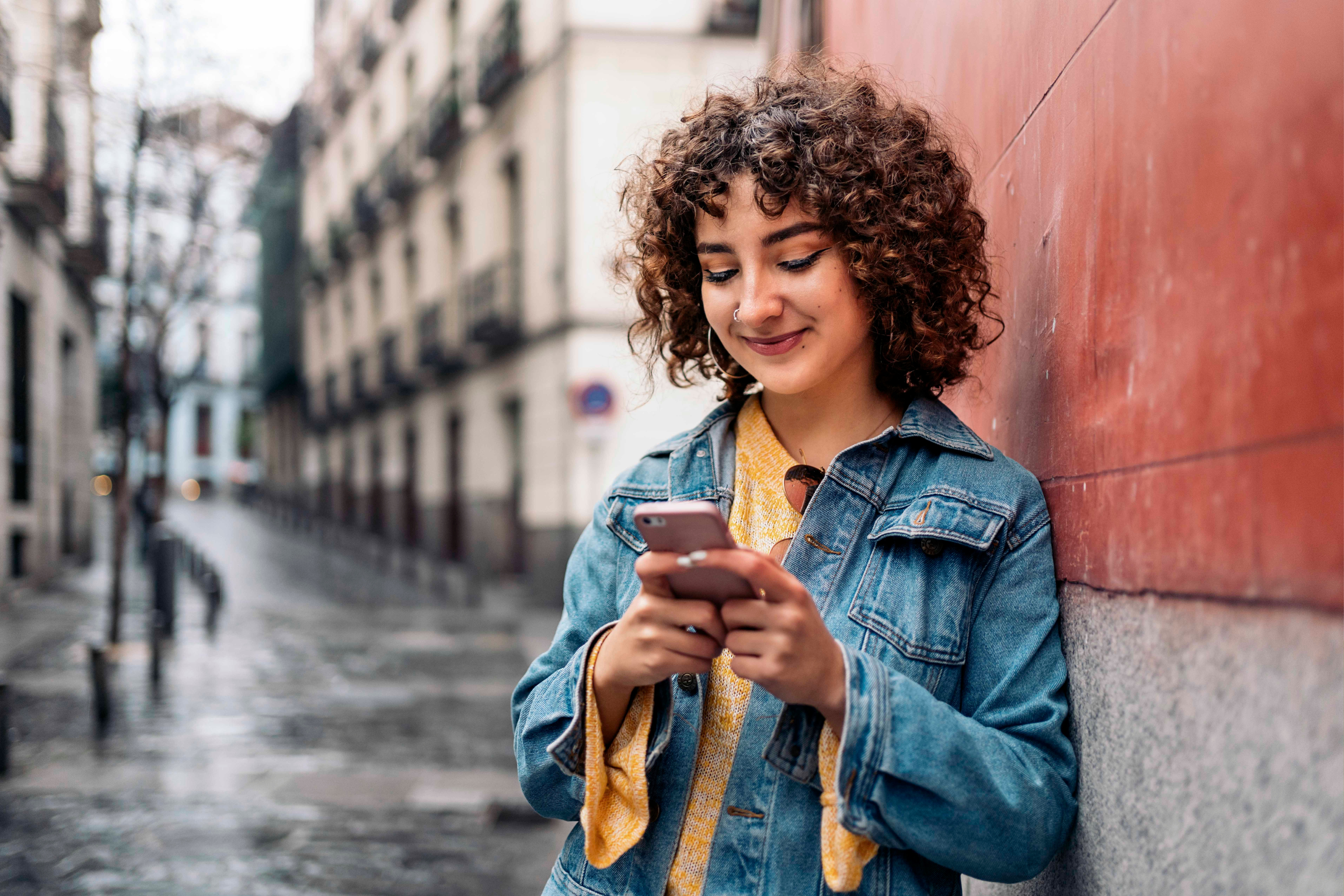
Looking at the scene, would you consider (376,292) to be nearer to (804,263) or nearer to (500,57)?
(500,57)

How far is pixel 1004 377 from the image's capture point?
83.7 inches

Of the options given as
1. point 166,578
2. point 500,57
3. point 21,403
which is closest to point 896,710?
point 166,578

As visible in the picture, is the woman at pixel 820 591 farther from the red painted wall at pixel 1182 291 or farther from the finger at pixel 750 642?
the red painted wall at pixel 1182 291

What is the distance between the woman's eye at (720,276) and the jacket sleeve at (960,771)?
61 centimetres

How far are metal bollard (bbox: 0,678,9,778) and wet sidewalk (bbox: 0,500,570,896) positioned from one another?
78mm

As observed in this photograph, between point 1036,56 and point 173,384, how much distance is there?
1263 cm

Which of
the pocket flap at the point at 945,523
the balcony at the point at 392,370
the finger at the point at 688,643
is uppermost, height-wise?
the balcony at the point at 392,370

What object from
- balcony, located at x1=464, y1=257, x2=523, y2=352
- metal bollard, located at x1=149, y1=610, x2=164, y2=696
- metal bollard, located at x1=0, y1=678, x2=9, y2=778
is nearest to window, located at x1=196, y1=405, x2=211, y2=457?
balcony, located at x1=464, y1=257, x2=523, y2=352

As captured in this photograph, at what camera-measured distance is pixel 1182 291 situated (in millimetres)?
1197

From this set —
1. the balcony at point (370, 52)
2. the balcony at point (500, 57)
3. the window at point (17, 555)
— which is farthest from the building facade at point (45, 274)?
the balcony at point (370, 52)

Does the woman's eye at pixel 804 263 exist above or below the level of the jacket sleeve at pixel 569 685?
above

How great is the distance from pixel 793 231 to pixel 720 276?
131 millimetres

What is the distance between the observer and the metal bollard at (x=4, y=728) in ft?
17.3

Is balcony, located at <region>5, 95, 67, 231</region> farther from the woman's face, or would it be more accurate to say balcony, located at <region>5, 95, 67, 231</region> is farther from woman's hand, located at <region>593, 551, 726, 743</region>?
woman's hand, located at <region>593, 551, 726, 743</region>
